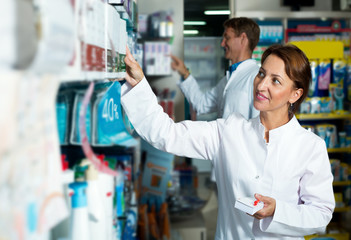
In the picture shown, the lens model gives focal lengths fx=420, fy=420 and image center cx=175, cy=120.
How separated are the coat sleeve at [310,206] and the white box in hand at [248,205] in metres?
0.15

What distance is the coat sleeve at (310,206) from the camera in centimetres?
182

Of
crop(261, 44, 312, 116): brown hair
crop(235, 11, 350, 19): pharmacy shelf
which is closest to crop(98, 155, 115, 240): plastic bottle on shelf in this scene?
crop(261, 44, 312, 116): brown hair

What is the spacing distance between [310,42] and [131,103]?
120 inches

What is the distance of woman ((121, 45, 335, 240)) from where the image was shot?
186 centimetres

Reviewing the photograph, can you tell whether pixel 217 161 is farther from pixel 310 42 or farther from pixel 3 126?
pixel 310 42

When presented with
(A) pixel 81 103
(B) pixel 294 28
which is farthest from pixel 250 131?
(B) pixel 294 28

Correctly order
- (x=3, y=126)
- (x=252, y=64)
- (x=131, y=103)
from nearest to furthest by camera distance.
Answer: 1. (x=3, y=126)
2. (x=131, y=103)
3. (x=252, y=64)

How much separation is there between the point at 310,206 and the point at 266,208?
25cm

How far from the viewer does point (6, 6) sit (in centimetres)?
66

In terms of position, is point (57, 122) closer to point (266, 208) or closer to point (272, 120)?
point (266, 208)

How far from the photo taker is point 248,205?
5.46 ft

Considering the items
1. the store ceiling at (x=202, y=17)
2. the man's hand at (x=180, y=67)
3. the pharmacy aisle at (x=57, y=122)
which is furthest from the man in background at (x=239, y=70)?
the pharmacy aisle at (x=57, y=122)

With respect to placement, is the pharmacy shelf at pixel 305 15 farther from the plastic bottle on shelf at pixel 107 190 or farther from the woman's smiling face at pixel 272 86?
the plastic bottle on shelf at pixel 107 190

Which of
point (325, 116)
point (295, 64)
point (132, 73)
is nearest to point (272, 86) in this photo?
point (295, 64)
